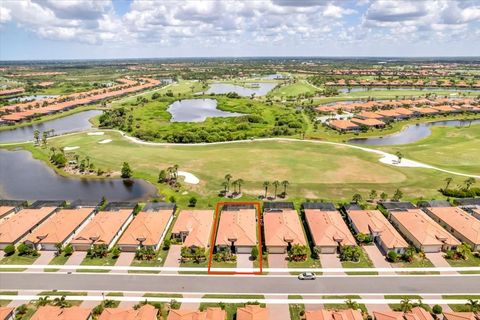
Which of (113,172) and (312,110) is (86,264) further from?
(312,110)

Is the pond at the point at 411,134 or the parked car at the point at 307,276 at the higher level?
the pond at the point at 411,134

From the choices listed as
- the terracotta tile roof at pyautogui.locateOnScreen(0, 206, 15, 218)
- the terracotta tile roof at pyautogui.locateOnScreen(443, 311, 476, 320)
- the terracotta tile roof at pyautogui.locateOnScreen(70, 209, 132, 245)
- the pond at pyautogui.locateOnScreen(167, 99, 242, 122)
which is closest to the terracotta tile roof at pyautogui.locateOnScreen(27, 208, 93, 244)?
the terracotta tile roof at pyautogui.locateOnScreen(70, 209, 132, 245)

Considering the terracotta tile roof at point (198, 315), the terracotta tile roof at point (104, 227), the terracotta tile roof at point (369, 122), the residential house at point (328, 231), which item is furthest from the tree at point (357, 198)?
the terracotta tile roof at point (369, 122)

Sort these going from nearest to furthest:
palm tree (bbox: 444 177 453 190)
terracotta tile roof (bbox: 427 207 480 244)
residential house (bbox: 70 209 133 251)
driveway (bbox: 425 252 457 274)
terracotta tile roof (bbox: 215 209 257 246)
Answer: driveway (bbox: 425 252 457 274) → terracotta tile roof (bbox: 215 209 257 246) → residential house (bbox: 70 209 133 251) → terracotta tile roof (bbox: 427 207 480 244) → palm tree (bbox: 444 177 453 190)

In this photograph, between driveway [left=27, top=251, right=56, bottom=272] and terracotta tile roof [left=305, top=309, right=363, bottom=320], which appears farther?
driveway [left=27, top=251, right=56, bottom=272]

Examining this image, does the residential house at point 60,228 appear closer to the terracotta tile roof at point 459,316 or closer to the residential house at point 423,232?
the terracotta tile roof at point 459,316

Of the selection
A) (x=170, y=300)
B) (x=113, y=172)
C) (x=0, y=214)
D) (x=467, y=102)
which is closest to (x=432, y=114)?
(x=467, y=102)

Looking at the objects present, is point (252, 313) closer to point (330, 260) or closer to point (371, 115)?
point (330, 260)

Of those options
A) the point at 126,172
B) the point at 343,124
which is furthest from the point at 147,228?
the point at 343,124

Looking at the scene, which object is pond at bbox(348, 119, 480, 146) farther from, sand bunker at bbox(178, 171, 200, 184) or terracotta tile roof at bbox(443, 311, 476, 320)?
terracotta tile roof at bbox(443, 311, 476, 320)
